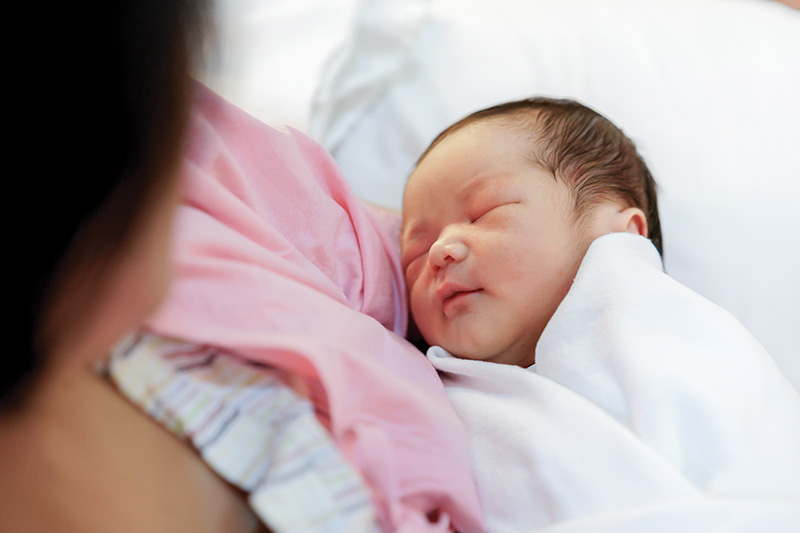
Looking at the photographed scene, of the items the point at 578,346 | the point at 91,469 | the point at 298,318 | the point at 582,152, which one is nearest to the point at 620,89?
the point at 582,152

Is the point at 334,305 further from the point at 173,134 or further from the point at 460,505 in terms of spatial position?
the point at 173,134

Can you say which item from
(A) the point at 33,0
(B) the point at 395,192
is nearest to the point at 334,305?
(A) the point at 33,0

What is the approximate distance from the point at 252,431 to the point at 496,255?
15.6 inches

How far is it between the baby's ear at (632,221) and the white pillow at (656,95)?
0.24 meters

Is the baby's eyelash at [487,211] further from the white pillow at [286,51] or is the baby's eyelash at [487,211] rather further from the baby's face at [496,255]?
the white pillow at [286,51]

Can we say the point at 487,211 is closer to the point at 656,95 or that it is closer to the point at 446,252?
the point at 446,252

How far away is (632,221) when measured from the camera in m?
0.91

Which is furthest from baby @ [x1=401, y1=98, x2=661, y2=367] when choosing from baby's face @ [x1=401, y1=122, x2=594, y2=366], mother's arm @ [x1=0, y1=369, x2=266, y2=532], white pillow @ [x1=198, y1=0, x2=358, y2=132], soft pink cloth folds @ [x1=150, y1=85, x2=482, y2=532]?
mother's arm @ [x1=0, y1=369, x2=266, y2=532]

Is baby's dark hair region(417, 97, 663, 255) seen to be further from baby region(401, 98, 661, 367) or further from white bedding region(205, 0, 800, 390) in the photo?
white bedding region(205, 0, 800, 390)

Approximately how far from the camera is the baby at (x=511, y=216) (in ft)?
2.77

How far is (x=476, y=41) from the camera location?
1329mm

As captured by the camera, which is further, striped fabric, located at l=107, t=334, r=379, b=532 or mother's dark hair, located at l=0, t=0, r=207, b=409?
striped fabric, located at l=107, t=334, r=379, b=532

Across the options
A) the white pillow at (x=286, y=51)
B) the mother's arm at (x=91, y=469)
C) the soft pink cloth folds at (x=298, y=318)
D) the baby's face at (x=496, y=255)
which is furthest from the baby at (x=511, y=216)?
the mother's arm at (x=91, y=469)

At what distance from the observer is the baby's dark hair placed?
90 cm
